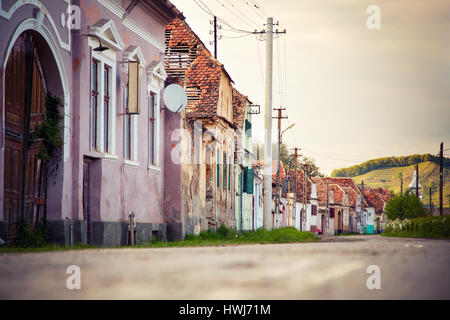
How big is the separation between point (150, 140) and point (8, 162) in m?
8.71

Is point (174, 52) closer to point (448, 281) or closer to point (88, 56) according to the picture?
point (88, 56)

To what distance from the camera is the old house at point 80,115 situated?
48.3ft

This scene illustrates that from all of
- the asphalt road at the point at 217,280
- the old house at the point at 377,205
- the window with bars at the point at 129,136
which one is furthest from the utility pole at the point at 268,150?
the old house at the point at 377,205

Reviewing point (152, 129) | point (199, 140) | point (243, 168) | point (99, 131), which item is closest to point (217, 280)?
point (99, 131)

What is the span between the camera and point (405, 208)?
7712 cm

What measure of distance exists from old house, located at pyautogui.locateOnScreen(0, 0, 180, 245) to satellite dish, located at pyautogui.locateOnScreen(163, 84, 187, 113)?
4.34 ft

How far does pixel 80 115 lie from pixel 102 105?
1.62 meters

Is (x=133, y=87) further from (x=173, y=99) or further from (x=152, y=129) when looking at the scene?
(x=173, y=99)

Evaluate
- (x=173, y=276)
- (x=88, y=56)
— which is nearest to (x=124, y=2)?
(x=88, y=56)

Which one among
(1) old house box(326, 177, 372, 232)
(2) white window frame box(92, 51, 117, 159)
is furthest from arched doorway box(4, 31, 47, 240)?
(1) old house box(326, 177, 372, 232)

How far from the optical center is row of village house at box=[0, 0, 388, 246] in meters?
14.9

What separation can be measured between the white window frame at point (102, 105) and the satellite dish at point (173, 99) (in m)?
4.64

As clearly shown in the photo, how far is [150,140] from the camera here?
22938 millimetres

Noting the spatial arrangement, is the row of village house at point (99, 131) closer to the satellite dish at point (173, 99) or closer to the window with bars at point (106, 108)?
the window with bars at point (106, 108)
